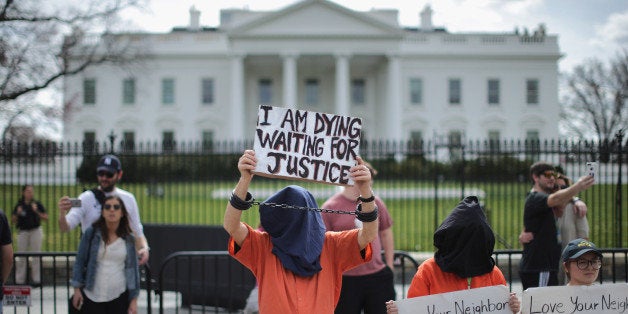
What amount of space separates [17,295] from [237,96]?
38702 mm

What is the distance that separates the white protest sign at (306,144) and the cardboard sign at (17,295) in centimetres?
337

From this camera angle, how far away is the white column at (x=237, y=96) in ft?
141

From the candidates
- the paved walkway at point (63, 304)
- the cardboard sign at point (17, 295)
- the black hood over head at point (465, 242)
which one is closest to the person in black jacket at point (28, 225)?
the paved walkway at point (63, 304)

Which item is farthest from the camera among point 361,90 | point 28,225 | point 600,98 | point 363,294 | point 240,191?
point 361,90

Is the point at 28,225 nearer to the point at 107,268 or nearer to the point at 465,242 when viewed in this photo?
the point at 107,268

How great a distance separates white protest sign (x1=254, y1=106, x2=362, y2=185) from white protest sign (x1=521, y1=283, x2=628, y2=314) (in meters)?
1.40

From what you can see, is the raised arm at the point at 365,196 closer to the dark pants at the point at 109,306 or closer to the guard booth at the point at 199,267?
the dark pants at the point at 109,306

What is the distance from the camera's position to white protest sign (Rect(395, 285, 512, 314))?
10.3ft

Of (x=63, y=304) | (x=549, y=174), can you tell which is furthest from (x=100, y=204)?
(x=549, y=174)

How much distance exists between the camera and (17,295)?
5.18 m

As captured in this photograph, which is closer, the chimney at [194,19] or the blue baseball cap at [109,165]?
the blue baseball cap at [109,165]

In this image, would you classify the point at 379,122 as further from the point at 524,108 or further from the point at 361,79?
the point at 524,108

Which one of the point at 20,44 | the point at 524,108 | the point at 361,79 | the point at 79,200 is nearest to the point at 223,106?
the point at 361,79

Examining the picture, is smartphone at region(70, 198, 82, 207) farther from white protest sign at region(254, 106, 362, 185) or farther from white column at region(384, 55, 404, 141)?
white column at region(384, 55, 404, 141)
